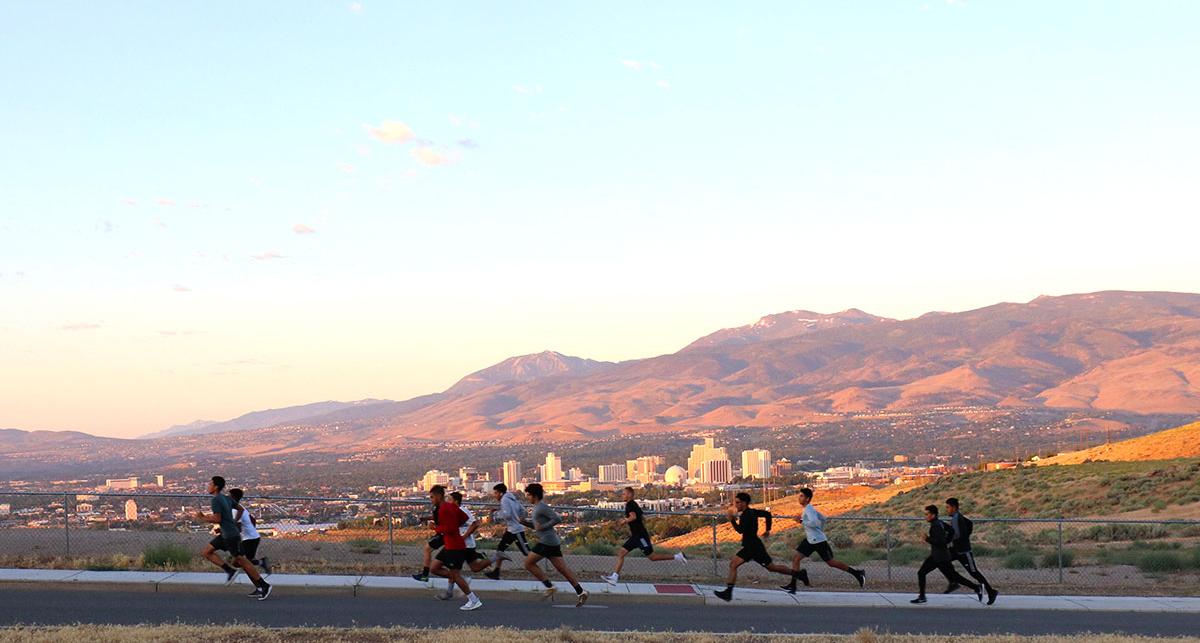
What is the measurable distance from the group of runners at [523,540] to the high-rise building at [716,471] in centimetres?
10258

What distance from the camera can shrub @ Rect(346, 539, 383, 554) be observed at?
26.6m

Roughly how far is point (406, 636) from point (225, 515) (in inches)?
170

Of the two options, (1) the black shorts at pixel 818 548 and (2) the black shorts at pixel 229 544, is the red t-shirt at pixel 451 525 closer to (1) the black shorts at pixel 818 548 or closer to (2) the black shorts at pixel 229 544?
(2) the black shorts at pixel 229 544

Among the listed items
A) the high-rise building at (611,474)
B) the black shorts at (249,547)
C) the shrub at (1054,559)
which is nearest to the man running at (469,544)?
the black shorts at (249,547)

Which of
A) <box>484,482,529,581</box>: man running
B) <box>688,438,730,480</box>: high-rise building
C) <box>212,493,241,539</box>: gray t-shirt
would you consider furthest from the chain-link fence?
<box>688,438,730,480</box>: high-rise building

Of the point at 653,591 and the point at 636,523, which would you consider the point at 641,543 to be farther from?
the point at 653,591

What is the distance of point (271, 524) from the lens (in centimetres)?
3425

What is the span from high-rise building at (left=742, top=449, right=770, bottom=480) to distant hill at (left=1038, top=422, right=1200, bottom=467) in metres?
54.2

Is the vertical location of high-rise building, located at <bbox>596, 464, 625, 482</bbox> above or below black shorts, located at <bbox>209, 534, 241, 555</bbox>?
below

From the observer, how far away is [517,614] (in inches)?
685

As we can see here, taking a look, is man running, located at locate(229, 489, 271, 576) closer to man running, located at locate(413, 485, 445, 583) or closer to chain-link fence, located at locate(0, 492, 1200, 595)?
chain-link fence, located at locate(0, 492, 1200, 595)

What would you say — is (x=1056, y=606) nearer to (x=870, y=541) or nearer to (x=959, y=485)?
(x=870, y=541)

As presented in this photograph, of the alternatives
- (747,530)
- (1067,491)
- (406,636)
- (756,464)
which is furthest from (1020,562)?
(756,464)

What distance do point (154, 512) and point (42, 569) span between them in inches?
802
